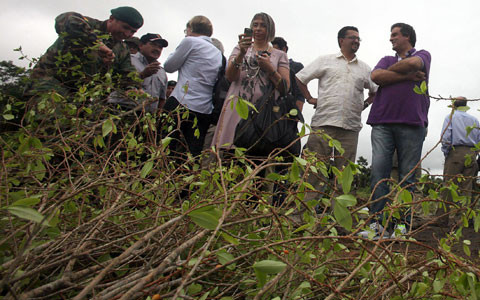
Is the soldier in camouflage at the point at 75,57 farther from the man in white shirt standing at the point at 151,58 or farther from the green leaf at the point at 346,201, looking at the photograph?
the green leaf at the point at 346,201

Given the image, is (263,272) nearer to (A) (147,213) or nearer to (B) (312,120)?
(A) (147,213)

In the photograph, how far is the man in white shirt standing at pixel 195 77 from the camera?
3.03 meters

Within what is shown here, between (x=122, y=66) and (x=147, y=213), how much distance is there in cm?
183

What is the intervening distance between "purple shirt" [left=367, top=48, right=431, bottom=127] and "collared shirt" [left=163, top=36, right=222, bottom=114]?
1516mm

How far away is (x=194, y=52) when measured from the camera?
3.11m

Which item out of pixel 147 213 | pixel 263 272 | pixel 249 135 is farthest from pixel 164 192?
pixel 249 135

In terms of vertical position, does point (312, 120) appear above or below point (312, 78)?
below

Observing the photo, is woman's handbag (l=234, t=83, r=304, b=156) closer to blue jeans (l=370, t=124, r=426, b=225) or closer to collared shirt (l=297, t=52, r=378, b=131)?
collared shirt (l=297, t=52, r=378, b=131)

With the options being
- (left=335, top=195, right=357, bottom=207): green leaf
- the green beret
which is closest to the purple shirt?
the green beret

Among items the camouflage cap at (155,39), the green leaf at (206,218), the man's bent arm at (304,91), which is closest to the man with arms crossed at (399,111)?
the man's bent arm at (304,91)

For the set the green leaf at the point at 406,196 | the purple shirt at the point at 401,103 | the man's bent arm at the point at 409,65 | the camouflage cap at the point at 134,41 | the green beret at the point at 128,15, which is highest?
the green beret at the point at 128,15

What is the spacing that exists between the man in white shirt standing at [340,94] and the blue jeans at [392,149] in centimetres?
30

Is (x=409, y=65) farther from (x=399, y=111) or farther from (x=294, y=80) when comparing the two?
(x=294, y=80)

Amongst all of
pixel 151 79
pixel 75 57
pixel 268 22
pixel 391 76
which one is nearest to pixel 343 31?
pixel 391 76
